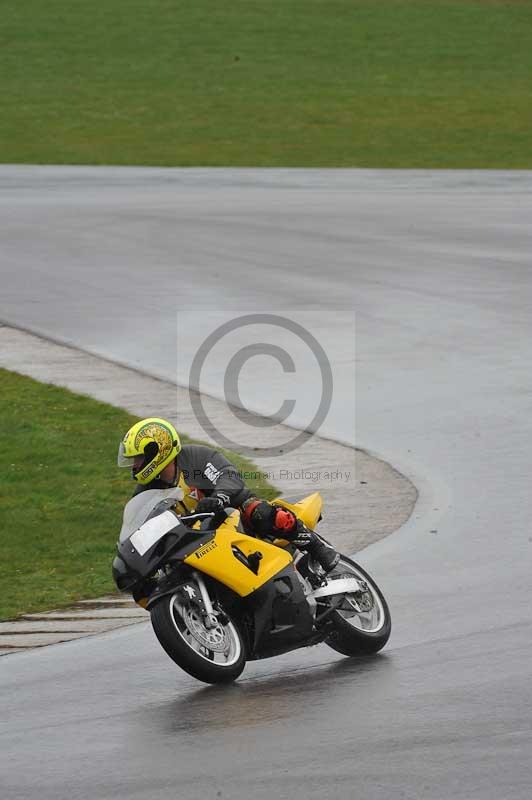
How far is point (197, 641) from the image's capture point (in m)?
8.62

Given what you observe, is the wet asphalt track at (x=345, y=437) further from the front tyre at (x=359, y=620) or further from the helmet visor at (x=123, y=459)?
the helmet visor at (x=123, y=459)

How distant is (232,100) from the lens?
45.1m

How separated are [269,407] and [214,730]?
8.43 m

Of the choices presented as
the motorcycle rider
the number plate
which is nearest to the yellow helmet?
the motorcycle rider

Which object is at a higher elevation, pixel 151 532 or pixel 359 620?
pixel 151 532

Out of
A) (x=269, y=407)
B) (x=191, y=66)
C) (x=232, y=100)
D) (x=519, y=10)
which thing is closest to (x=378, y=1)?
(x=519, y=10)

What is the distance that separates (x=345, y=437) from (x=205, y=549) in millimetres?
6323

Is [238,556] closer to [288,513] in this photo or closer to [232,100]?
[288,513]

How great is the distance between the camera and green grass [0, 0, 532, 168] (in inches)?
1502

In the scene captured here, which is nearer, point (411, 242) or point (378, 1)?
point (411, 242)

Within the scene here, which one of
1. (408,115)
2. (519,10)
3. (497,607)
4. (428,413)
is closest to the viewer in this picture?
(497,607)

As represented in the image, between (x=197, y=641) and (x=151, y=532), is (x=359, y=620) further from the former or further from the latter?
(x=151, y=532)

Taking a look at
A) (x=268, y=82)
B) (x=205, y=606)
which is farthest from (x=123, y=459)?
(x=268, y=82)

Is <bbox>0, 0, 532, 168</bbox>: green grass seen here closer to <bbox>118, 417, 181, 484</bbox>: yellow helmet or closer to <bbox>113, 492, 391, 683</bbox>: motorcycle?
<bbox>113, 492, 391, 683</bbox>: motorcycle
